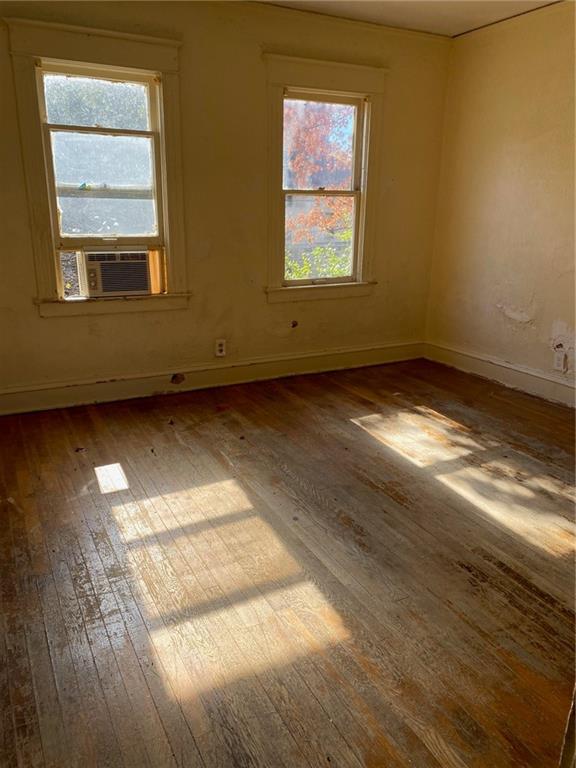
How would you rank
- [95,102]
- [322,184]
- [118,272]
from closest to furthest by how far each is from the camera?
[95,102], [118,272], [322,184]

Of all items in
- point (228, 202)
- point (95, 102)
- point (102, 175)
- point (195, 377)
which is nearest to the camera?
point (95, 102)

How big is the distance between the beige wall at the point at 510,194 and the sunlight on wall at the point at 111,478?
3.16 m

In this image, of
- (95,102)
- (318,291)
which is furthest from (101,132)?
(318,291)

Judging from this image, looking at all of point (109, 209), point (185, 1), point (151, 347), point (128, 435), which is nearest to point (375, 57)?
point (185, 1)

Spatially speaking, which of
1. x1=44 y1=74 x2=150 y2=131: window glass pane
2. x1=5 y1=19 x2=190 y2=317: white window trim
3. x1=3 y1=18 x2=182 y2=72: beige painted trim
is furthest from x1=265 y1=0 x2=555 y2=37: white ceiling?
x1=44 y1=74 x2=150 y2=131: window glass pane

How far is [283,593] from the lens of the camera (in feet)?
6.71

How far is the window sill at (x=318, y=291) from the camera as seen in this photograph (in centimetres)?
437

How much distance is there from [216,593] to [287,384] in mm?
2504

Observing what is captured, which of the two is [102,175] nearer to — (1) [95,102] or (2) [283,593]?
(1) [95,102]

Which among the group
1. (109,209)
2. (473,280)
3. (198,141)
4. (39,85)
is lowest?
(473,280)

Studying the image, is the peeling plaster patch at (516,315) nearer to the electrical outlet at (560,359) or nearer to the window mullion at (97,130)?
the electrical outlet at (560,359)

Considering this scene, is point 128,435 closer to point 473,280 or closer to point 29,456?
point 29,456

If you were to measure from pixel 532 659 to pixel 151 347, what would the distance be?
122 inches

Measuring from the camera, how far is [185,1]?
11.6 feet
